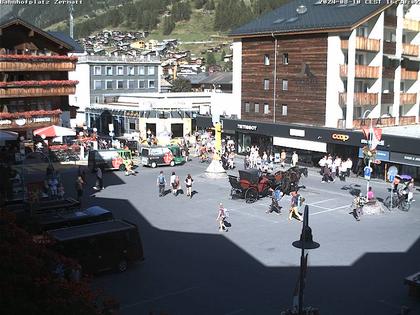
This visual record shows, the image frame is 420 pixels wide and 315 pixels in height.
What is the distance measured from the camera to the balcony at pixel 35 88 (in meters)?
48.4

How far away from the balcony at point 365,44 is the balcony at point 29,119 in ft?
84.2

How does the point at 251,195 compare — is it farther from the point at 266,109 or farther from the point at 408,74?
the point at 408,74

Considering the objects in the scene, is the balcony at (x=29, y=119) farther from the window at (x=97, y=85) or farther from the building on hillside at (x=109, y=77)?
the window at (x=97, y=85)

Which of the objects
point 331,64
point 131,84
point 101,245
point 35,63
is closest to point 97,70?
point 131,84

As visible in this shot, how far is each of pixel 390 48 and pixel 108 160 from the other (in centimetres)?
2667

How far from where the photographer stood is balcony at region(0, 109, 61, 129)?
4838 cm

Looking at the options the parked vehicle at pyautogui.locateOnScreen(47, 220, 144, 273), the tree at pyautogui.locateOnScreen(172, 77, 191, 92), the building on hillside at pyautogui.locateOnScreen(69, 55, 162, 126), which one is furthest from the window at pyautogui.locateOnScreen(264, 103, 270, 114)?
the tree at pyautogui.locateOnScreen(172, 77, 191, 92)

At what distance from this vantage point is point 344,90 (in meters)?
48.2

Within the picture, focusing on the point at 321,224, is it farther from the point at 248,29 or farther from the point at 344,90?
the point at 248,29

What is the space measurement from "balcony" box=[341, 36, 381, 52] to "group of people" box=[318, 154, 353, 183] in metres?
10.1

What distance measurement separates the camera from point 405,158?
40.0m

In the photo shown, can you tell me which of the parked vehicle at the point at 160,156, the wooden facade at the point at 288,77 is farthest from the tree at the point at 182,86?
the parked vehicle at the point at 160,156

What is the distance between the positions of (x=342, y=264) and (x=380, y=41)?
32.4 m

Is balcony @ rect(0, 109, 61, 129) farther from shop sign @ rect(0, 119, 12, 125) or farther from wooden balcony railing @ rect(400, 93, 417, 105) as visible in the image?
wooden balcony railing @ rect(400, 93, 417, 105)
